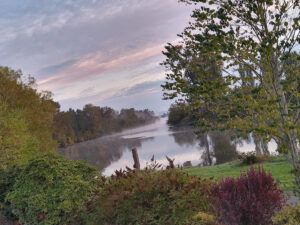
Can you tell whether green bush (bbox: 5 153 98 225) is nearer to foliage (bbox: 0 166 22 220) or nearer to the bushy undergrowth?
the bushy undergrowth

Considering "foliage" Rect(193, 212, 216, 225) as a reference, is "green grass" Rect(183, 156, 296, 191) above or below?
below

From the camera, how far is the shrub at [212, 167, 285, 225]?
4.45 metres

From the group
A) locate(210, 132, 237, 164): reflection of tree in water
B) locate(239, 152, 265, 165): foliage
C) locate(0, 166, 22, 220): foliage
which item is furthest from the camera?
locate(210, 132, 237, 164): reflection of tree in water

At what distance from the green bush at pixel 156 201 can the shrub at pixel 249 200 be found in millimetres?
380

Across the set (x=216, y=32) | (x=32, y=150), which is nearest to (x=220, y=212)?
(x=216, y=32)

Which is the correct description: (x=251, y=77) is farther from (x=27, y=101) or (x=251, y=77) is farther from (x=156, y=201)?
(x=27, y=101)

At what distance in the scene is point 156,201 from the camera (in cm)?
505

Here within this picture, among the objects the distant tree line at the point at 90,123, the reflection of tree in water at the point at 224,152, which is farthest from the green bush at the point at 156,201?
the distant tree line at the point at 90,123

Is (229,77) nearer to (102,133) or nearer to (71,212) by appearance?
(71,212)

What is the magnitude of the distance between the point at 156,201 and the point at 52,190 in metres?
3.55

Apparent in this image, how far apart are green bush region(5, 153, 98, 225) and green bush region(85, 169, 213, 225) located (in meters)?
1.51

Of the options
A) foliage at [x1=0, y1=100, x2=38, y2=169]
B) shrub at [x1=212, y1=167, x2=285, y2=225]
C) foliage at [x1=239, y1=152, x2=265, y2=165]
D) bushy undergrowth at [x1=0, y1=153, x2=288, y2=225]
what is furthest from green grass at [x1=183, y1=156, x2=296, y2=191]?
foliage at [x1=0, y1=100, x2=38, y2=169]

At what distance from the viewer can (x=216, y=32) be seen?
15.1 ft

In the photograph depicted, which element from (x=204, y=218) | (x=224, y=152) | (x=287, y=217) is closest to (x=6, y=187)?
(x=204, y=218)
